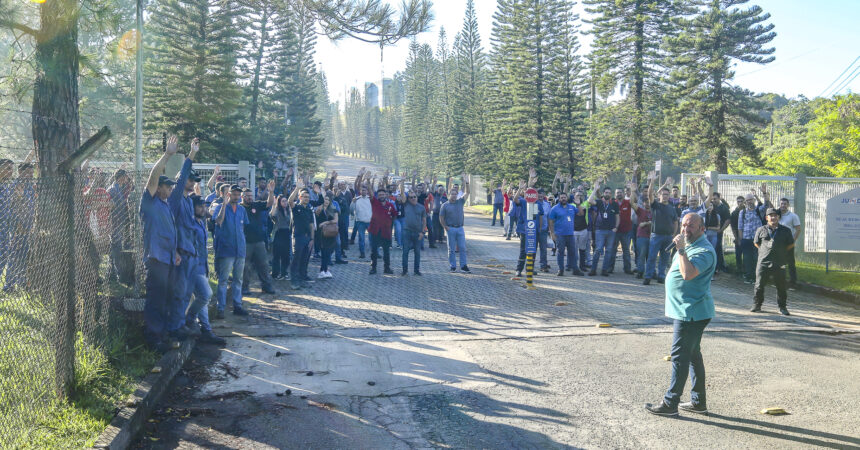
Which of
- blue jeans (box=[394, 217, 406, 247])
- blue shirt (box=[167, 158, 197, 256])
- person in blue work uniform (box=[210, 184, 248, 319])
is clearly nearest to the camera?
blue shirt (box=[167, 158, 197, 256])

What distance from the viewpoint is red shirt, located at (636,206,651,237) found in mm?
13134

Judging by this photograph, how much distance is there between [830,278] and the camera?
12867 millimetres

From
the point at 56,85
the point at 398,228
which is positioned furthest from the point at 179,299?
the point at 398,228

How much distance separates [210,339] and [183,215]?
61.4 inches

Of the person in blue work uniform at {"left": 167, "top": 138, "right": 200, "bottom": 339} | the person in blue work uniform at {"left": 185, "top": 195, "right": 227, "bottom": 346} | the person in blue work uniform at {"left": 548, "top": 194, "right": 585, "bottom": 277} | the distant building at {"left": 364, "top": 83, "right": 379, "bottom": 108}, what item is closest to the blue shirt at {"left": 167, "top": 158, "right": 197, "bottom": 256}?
the person in blue work uniform at {"left": 167, "top": 138, "right": 200, "bottom": 339}

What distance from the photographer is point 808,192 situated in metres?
16.4

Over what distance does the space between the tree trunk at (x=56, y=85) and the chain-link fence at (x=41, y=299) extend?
164 centimetres

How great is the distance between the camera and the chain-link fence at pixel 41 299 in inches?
175

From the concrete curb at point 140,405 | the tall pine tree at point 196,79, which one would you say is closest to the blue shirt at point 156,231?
the concrete curb at point 140,405

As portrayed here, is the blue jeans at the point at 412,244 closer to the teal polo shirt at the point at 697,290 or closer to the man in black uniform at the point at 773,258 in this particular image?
the man in black uniform at the point at 773,258

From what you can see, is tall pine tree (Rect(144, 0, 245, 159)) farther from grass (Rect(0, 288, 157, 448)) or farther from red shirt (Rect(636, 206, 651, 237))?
grass (Rect(0, 288, 157, 448))

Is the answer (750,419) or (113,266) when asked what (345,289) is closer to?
(113,266)

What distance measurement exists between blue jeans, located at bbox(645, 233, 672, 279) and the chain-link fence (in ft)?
32.4

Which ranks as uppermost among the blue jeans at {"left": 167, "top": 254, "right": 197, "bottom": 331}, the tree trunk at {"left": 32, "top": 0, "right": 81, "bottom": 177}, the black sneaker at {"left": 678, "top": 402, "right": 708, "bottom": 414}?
the tree trunk at {"left": 32, "top": 0, "right": 81, "bottom": 177}
